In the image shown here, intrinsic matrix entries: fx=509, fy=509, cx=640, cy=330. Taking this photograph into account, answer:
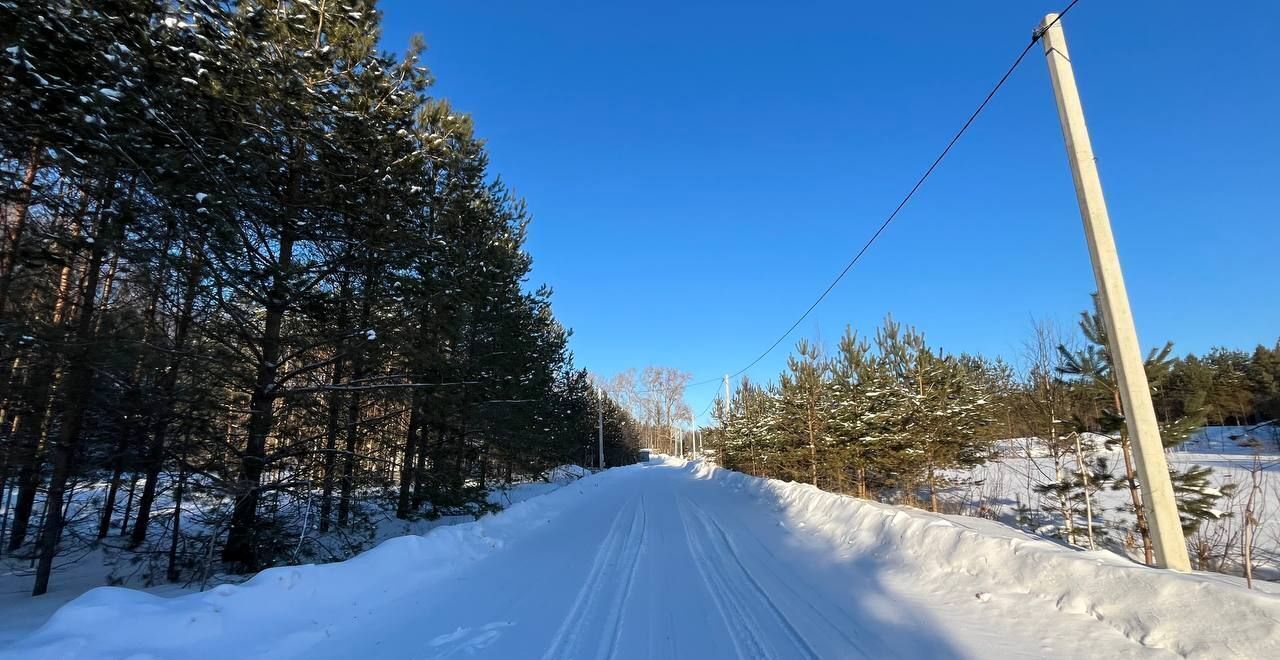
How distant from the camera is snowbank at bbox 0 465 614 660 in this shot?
11.2 feet

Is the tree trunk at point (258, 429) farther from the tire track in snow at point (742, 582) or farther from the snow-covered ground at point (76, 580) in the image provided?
the tire track in snow at point (742, 582)

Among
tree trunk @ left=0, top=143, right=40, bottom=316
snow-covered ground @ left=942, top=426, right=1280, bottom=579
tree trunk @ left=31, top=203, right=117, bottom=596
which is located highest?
tree trunk @ left=0, top=143, right=40, bottom=316

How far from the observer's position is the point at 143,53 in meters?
5.65

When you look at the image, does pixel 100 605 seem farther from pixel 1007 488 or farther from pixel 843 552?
pixel 1007 488

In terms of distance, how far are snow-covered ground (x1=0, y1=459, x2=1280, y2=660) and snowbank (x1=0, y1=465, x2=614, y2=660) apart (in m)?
0.01

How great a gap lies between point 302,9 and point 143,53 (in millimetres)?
2472

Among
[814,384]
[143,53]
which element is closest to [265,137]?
[143,53]

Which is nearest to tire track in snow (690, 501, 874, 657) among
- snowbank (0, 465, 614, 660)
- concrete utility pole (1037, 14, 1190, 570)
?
concrete utility pole (1037, 14, 1190, 570)

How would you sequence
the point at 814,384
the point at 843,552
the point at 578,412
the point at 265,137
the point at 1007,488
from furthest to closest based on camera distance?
1. the point at 578,412
2. the point at 1007,488
3. the point at 814,384
4. the point at 843,552
5. the point at 265,137

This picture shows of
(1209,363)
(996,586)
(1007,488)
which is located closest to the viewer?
(996,586)

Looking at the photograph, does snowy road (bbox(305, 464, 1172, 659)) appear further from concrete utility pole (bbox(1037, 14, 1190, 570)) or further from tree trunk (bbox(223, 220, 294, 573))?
tree trunk (bbox(223, 220, 294, 573))

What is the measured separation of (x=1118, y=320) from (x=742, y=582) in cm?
492

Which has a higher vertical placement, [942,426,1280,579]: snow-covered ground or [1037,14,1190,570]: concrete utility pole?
[1037,14,1190,570]: concrete utility pole

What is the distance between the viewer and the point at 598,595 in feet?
19.2
